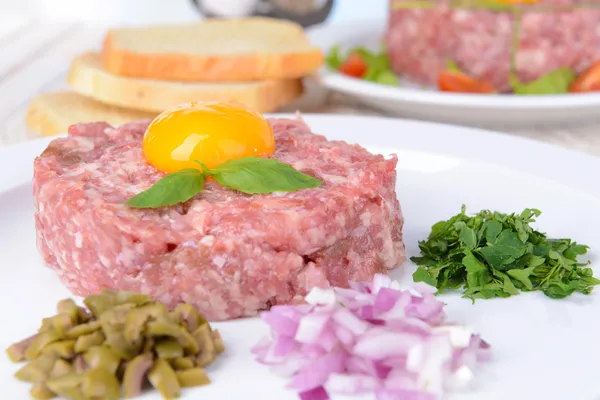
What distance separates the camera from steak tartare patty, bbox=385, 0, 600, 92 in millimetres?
6184

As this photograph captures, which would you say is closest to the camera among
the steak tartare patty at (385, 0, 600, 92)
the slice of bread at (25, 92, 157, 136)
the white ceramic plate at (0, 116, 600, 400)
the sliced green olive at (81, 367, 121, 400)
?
the sliced green olive at (81, 367, 121, 400)

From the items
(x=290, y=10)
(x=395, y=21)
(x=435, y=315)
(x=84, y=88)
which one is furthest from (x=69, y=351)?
(x=290, y=10)

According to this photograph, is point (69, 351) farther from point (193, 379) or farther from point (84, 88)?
point (84, 88)

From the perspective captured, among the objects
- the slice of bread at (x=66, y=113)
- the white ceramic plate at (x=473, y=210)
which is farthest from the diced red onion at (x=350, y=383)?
the slice of bread at (x=66, y=113)

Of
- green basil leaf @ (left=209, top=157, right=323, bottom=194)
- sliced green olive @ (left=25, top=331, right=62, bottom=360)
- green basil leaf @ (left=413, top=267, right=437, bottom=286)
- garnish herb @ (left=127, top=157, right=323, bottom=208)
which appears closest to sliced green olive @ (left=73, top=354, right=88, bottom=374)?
sliced green olive @ (left=25, top=331, right=62, bottom=360)

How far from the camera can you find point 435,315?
2920 mm

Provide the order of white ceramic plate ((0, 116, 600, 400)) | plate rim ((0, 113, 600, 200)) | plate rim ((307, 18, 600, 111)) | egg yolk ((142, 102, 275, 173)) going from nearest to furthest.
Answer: white ceramic plate ((0, 116, 600, 400)) < egg yolk ((142, 102, 275, 173)) < plate rim ((0, 113, 600, 200)) < plate rim ((307, 18, 600, 111))

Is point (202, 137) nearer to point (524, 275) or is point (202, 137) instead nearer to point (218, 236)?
point (218, 236)

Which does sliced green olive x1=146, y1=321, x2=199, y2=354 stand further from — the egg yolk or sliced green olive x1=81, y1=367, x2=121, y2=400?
A: the egg yolk

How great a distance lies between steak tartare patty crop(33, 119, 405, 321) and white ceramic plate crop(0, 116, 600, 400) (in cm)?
17

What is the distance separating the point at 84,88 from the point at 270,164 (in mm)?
3260

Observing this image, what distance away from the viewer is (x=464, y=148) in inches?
189

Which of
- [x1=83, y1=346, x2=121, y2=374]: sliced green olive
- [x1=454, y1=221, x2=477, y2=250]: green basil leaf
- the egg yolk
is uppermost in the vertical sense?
the egg yolk

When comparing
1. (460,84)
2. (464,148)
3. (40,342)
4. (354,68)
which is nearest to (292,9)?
(354,68)
